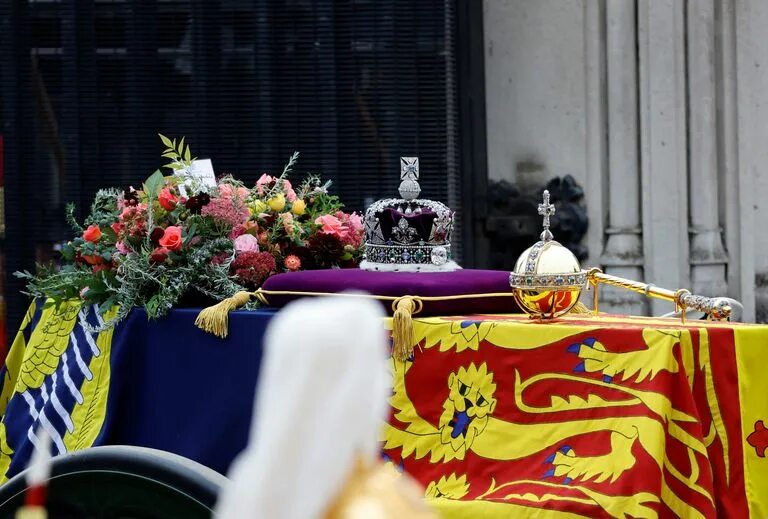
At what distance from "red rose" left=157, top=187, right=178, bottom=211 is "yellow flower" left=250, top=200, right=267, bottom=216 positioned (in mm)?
237

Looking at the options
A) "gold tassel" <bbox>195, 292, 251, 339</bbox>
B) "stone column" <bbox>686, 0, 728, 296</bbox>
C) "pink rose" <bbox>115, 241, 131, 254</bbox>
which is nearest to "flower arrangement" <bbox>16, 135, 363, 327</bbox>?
"pink rose" <bbox>115, 241, 131, 254</bbox>

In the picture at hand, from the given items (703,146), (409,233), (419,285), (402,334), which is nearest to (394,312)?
(402,334)

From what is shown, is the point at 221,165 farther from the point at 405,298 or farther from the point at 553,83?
the point at 405,298

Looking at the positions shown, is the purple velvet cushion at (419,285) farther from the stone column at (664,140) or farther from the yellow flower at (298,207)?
the stone column at (664,140)

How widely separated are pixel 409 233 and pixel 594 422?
0.94 metres

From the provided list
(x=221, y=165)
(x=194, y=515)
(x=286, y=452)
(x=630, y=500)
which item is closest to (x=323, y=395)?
(x=286, y=452)

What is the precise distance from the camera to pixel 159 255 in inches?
143

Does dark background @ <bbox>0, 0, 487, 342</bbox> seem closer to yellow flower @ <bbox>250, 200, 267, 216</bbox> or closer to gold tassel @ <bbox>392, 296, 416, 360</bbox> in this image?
yellow flower @ <bbox>250, 200, 267, 216</bbox>

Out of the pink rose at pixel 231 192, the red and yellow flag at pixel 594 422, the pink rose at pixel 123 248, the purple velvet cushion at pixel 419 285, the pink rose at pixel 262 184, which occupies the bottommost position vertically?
the red and yellow flag at pixel 594 422

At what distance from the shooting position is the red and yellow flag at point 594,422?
8.55ft

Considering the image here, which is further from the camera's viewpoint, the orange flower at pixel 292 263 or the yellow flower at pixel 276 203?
the yellow flower at pixel 276 203

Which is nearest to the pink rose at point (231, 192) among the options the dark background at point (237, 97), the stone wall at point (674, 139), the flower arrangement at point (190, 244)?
the flower arrangement at point (190, 244)

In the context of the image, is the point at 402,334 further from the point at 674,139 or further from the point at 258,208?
the point at 674,139

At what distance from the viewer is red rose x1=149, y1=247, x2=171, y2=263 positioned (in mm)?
3638
